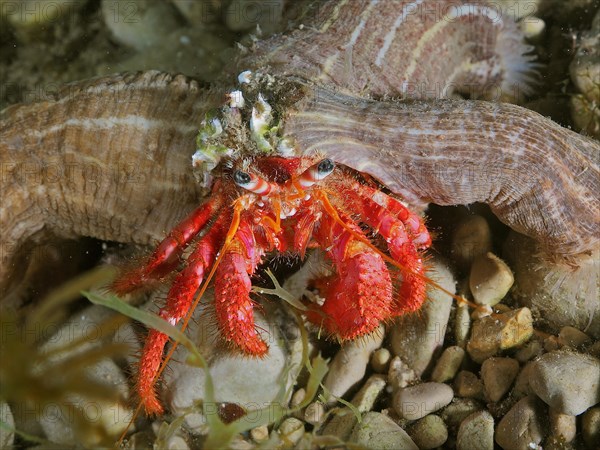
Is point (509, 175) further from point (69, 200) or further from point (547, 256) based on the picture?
point (69, 200)

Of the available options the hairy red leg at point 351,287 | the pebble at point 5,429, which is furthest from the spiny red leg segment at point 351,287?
the pebble at point 5,429

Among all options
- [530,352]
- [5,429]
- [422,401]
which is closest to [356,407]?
[422,401]

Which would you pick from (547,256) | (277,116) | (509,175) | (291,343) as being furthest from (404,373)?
(277,116)

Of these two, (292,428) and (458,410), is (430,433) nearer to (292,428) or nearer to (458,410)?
(458,410)

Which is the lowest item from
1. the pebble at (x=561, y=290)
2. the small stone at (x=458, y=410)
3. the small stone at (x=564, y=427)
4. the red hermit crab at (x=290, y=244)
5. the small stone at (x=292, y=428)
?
the small stone at (x=292, y=428)

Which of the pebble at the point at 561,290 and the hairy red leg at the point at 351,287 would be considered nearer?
the hairy red leg at the point at 351,287

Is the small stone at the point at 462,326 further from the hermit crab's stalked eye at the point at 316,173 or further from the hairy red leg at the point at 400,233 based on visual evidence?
the hermit crab's stalked eye at the point at 316,173

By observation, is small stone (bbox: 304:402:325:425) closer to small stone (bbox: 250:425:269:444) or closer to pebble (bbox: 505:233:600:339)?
small stone (bbox: 250:425:269:444)
